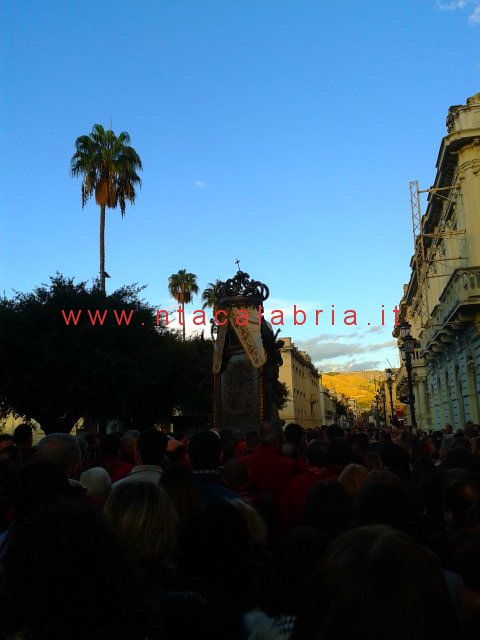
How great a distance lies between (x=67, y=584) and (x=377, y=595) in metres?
0.83

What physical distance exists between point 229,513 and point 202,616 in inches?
22.2

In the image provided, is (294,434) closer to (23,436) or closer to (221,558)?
(23,436)

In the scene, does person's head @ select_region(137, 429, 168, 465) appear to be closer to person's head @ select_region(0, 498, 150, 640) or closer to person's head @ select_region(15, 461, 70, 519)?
person's head @ select_region(15, 461, 70, 519)

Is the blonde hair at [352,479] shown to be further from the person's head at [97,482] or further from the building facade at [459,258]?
the building facade at [459,258]

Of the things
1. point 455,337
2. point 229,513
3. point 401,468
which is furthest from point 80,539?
point 455,337

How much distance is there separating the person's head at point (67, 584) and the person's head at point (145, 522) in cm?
111

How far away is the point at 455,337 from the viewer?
2919 centimetres

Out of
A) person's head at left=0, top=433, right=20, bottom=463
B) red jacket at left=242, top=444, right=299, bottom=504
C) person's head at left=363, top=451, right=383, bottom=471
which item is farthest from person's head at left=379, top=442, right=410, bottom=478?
person's head at left=0, top=433, right=20, bottom=463

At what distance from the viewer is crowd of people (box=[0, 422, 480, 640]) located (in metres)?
1.47

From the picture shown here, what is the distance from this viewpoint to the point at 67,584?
162cm

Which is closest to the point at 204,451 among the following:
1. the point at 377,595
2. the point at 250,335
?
the point at 377,595

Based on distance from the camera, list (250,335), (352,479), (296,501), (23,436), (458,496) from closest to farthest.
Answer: (458,496)
(296,501)
(352,479)
(23,436)
(250,335)

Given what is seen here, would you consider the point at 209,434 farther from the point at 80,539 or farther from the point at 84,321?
the point at 84,321

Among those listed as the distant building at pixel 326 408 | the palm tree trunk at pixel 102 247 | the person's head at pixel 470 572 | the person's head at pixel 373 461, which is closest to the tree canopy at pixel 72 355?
the palm tree trunk at pixel 102 247
